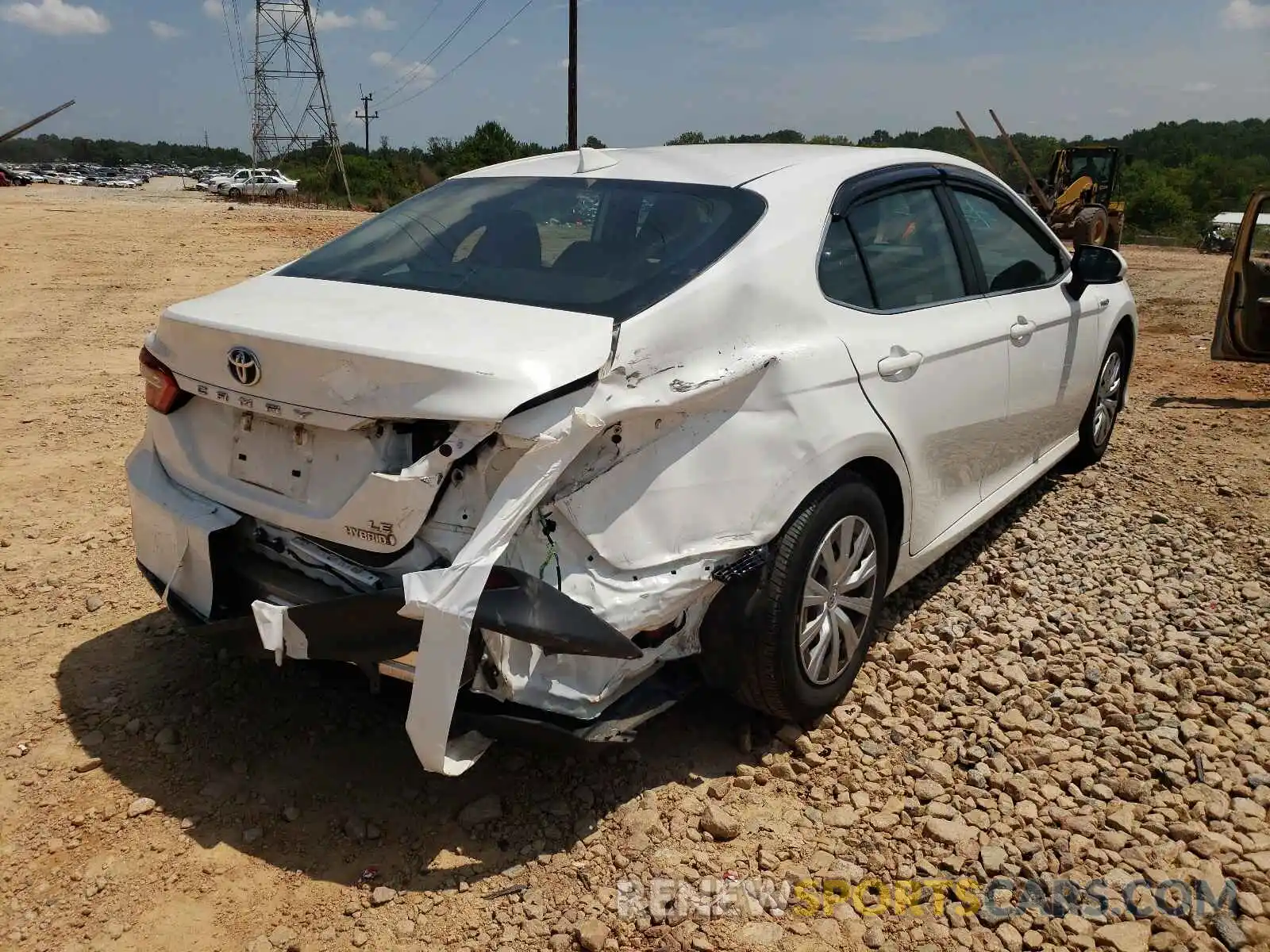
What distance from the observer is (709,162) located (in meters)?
3.37

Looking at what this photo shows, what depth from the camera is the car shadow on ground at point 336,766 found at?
101 inches

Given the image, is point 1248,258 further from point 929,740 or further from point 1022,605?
point 929,740

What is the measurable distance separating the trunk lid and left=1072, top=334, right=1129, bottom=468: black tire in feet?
11.8

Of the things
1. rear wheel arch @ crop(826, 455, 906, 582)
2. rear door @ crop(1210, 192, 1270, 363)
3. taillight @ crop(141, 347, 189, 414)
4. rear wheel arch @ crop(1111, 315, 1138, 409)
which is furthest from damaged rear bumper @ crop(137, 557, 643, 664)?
rear door @ crop(1210, 192, 1270, 363)

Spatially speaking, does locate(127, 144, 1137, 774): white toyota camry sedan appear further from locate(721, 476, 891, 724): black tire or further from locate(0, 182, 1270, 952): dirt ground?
A: locate(0, 182, 1270, 952): dirt ground

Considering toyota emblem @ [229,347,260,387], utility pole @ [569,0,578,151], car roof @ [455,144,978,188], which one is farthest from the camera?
utility pole @ [569,0,578,151]

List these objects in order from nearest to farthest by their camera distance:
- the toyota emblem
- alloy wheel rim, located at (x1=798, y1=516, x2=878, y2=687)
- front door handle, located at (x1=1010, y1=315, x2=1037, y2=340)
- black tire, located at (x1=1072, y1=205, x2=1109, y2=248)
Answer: the toyota emblem, alloy wheel rim, located at (x1=798, y1=516, x2=878, y2=687), front door handle, located at (x1=1010, y1=315, x2=1037, y2=340), black tire, located at (x1=1072, y1=205, x2=1109, y2=248)

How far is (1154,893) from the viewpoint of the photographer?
246 cm

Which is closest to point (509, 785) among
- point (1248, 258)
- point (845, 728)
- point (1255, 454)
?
point (845, 728)

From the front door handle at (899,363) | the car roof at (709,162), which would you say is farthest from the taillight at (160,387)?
the front door handle at (899,363)

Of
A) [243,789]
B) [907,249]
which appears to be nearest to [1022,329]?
[907,249]

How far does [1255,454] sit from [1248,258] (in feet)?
8.04

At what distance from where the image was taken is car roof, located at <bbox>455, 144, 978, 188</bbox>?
320cm

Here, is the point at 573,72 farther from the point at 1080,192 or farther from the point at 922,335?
the point at 922,335
